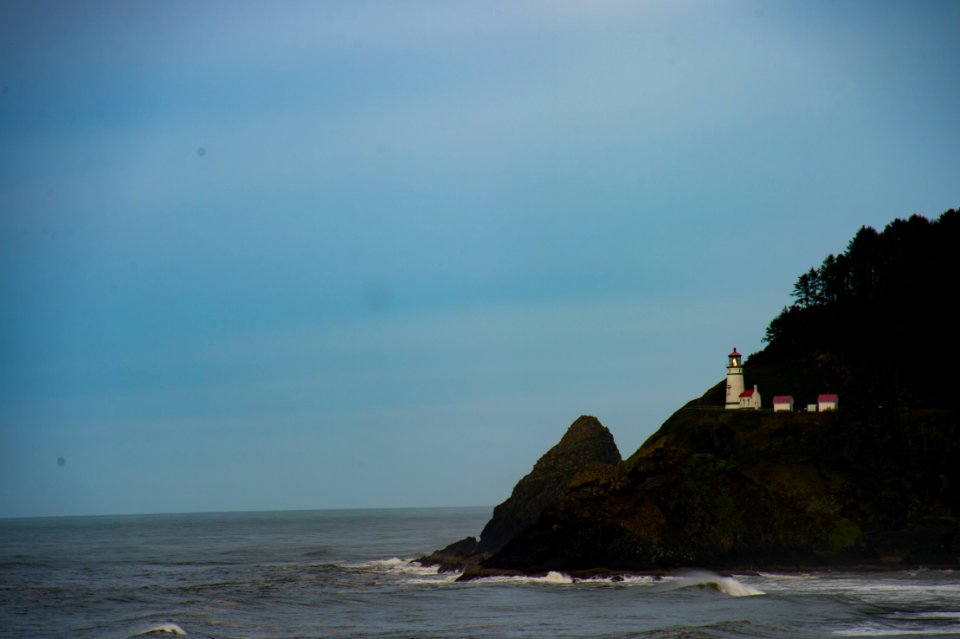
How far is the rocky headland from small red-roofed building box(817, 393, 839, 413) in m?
1.24

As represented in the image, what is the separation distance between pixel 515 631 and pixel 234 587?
1261 inches

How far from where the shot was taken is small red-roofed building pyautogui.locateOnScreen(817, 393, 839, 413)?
89.6 m

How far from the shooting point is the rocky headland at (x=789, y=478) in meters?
70.8

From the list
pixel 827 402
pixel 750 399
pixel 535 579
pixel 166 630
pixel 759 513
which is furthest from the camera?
pixel 750 399

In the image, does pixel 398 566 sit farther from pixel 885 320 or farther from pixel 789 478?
pixel 885 320

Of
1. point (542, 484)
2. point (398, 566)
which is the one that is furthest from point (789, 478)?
point (398, 566)

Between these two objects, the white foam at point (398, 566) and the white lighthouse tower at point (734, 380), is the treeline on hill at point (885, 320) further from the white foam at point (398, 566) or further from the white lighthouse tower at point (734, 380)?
the white foam at point (398, 566)

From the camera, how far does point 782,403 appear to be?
92.3 meters

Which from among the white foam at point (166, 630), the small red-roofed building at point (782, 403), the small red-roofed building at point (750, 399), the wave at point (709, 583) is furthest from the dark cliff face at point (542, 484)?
the white foam at point (166, 630)

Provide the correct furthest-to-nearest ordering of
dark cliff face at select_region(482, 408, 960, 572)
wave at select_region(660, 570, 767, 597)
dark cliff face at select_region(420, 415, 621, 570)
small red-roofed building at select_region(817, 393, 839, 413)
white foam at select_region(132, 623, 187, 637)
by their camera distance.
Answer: small red-roofed building at select_region(817, 393, 839, 413), dark cliff face at select_region(420, 415, 621, 570), dark cliff face at select_region(482, 408, 960, 572), wave at select_region(660, 570, 767, 597), white foam at select_region(132, 623, 187, 637)

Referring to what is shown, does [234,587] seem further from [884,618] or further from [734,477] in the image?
[884,618]

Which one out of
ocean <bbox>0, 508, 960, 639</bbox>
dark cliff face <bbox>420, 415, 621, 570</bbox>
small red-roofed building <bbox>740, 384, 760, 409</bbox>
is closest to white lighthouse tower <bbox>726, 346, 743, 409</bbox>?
small red-roofed building <bbox>740, 384, 760, 409</bbox>

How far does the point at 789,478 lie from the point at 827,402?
49.0 feet

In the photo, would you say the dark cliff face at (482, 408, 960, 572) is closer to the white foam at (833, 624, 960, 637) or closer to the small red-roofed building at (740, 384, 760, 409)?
the small red-roofed building at (740, 384, 760, 409)
